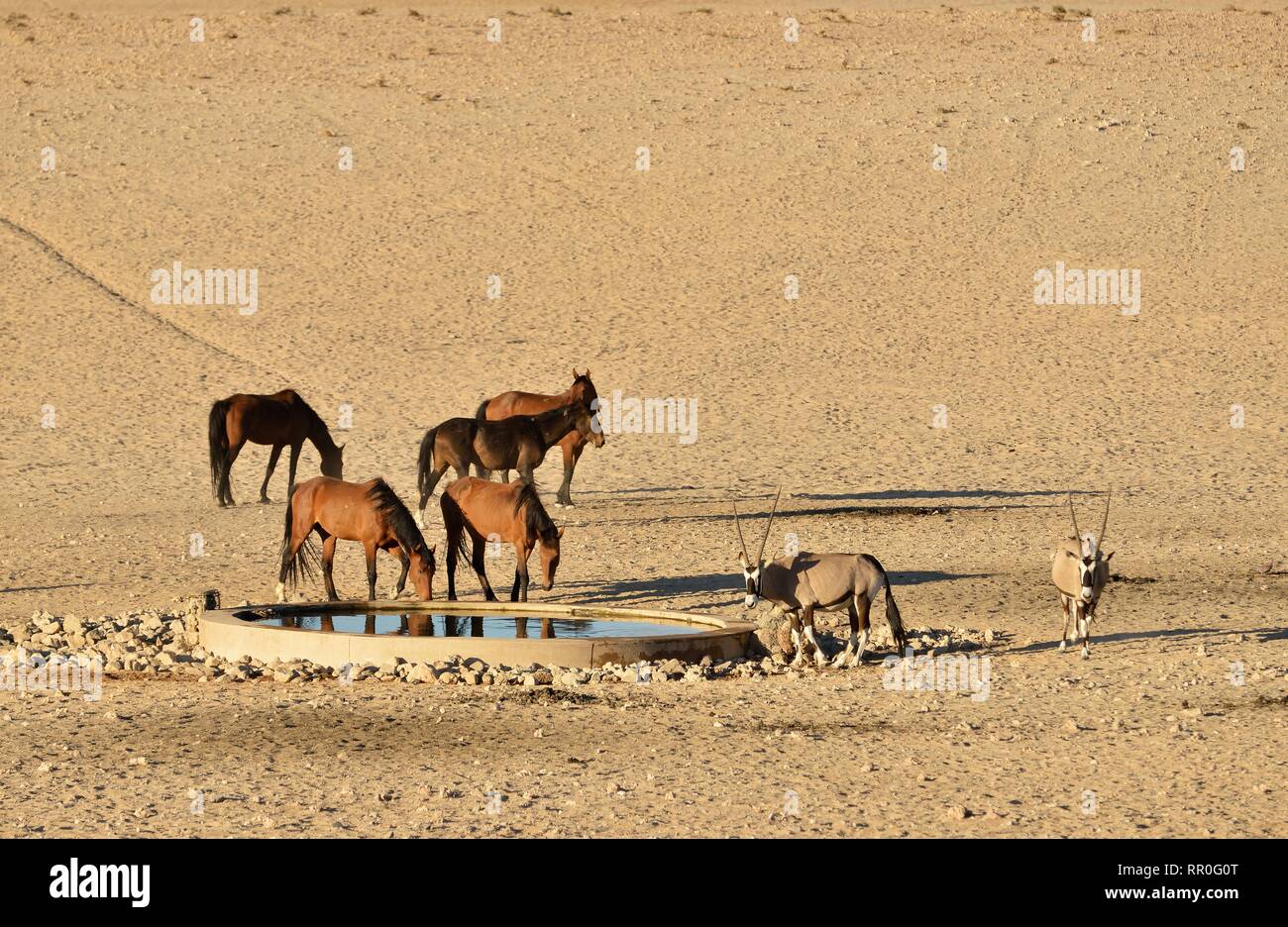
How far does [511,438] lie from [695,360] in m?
13.1

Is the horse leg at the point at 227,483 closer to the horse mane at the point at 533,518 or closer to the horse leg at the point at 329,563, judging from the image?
the horse leg at the point at 329,563

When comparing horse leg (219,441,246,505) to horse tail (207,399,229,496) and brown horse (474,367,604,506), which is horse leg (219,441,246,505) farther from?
brown horse (474,367,604,506)

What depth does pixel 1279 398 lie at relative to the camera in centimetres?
3166

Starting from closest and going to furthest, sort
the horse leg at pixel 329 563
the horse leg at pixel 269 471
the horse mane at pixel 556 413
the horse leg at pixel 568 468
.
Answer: the horse leg at pixel 329 563
the horse mane at pixel 556 413
the horse leg at pixel 568 468
the horse leg at pixel 269 471

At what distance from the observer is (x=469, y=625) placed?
1543cm

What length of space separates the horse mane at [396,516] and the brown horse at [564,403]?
4.47 metres

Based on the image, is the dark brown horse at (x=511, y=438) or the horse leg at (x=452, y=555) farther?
the dark brown horse at (x=511, y=438)

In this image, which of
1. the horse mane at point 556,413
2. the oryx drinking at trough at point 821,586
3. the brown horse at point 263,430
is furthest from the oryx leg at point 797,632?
the brown horse at point 263,430

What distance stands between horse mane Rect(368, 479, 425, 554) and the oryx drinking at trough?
2944mm

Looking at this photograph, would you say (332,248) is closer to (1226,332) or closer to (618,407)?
(618,407)

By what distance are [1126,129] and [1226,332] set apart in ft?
43.0

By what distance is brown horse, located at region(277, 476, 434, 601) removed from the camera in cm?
1589

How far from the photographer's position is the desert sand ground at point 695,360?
37.3ft

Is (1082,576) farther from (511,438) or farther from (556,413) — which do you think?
(511,438)
